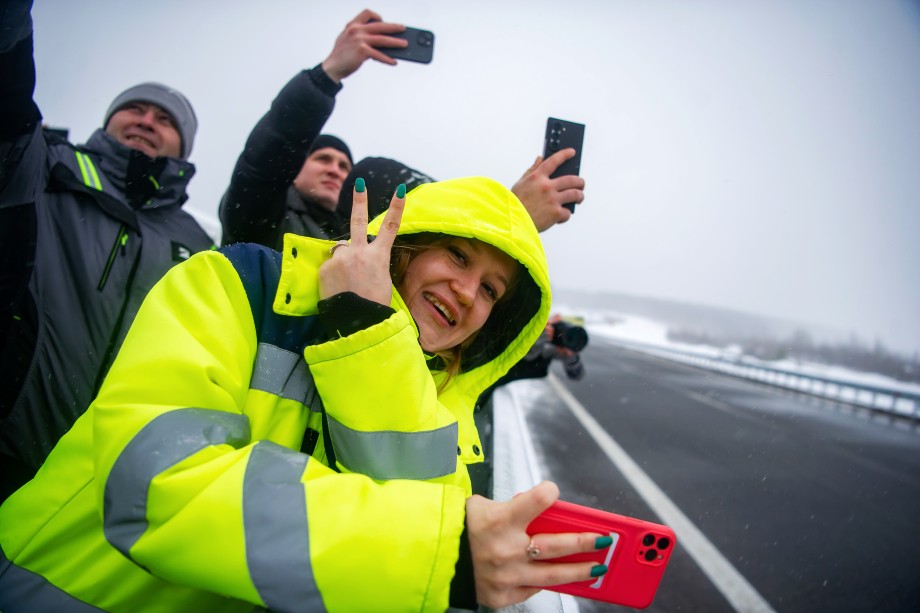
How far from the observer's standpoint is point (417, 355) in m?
1.18

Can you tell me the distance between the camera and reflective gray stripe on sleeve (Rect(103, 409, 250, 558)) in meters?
0.92

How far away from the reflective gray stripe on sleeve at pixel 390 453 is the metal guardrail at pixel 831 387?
16.6 m

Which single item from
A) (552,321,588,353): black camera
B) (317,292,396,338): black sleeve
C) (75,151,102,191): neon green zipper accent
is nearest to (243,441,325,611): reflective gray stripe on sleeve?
(317,292,396,338): black sleeve

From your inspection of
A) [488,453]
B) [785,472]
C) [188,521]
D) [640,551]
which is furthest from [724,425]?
[188,521]

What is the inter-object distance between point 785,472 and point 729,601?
423 cm

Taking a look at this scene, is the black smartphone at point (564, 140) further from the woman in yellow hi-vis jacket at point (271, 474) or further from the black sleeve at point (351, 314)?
the black sleeve at point (351, 314)

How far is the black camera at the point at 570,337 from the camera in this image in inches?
113

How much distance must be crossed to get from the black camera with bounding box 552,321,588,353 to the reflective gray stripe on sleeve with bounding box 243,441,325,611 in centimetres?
217

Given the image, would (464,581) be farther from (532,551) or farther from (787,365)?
(787,365)

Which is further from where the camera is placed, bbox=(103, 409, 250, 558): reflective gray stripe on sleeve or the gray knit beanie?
the gray knit beanie

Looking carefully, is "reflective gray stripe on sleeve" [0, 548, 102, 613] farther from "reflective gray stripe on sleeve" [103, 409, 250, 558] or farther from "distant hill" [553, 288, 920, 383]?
"distant hill" [553, 288, 920, 383]

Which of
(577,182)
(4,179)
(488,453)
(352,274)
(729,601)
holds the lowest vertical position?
(729,601)

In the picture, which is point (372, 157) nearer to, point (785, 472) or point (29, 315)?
point (29, 315)

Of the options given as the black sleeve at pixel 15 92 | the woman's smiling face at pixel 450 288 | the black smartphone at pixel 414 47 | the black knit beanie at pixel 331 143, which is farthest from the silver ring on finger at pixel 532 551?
the black knit beanie at pixel 331 143
